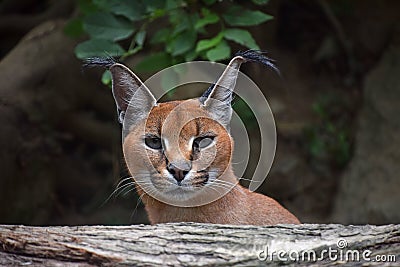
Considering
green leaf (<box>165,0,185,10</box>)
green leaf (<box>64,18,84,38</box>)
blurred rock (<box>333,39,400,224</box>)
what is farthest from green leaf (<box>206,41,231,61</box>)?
blurred rock (<box>333,39,400,224</box>)

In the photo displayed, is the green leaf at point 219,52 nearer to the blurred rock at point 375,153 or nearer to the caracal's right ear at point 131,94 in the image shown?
the caracal's right ear at point 131,94

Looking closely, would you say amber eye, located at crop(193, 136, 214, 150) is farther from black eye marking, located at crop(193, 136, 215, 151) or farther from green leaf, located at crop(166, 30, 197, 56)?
green leaf, located at crop(166, 30, 197, 56)

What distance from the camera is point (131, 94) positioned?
11.7ft

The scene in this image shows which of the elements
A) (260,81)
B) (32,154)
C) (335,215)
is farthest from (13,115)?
(335,215)

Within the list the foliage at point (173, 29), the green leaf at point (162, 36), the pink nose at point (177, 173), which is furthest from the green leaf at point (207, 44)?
the pink nose at point (177, 173)

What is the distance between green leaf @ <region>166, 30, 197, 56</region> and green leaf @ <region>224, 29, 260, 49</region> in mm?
229

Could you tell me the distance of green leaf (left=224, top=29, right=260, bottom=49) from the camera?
4.18m

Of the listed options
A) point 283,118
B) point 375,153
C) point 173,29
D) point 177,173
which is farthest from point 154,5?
point 375,153

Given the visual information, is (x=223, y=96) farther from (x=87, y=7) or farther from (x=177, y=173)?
(x=87, y=7)

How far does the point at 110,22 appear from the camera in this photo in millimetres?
4332

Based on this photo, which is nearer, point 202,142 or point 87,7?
point 202,142

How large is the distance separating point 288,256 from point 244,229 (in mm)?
287

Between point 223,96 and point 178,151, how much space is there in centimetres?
43

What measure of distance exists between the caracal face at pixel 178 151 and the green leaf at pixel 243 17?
0.84m
